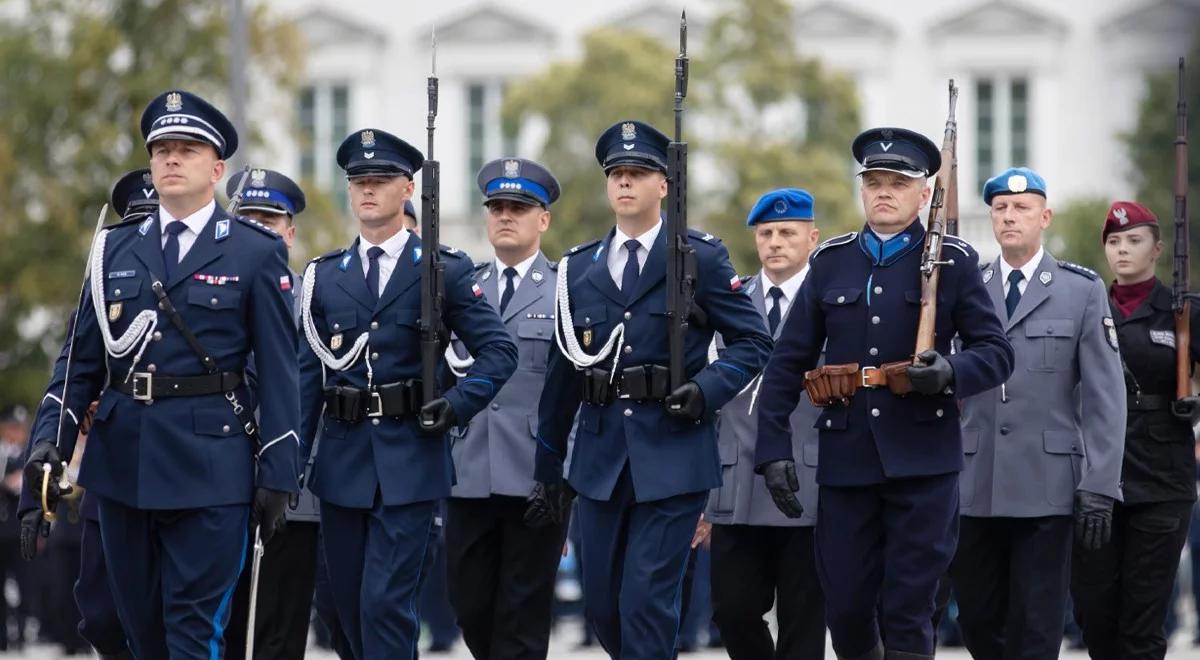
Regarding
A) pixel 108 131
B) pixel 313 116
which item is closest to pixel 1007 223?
pixel 108 131

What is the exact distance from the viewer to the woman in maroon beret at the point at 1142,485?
12188 mm

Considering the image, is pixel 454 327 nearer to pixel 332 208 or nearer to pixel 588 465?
pixel 588 465

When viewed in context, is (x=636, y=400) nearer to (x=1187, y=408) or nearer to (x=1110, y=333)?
A: (x=1110, y=333)

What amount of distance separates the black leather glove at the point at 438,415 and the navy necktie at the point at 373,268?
66 cm

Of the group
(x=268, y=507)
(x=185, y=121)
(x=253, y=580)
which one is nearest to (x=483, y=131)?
(x=253, y=580)

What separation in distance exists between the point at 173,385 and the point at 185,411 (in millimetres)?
111

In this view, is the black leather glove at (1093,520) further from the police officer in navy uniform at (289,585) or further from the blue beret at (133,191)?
the blue beret at (133,191)

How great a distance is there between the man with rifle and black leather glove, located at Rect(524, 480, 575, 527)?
0.01 meters

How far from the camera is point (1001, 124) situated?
2046 inches

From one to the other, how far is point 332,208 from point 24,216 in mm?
4102

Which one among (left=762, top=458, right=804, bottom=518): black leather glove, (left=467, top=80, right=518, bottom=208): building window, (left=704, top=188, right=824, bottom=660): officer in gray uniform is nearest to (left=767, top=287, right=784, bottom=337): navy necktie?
(left=704, top=188, right=824, bottom=660): officer in gray uniform

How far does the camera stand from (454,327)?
11086mm

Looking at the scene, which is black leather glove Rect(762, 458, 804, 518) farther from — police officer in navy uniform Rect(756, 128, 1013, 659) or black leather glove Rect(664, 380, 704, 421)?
black leather glove Rect(664, 380, 704, 421)

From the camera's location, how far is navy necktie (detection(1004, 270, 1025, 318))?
11977 mm
